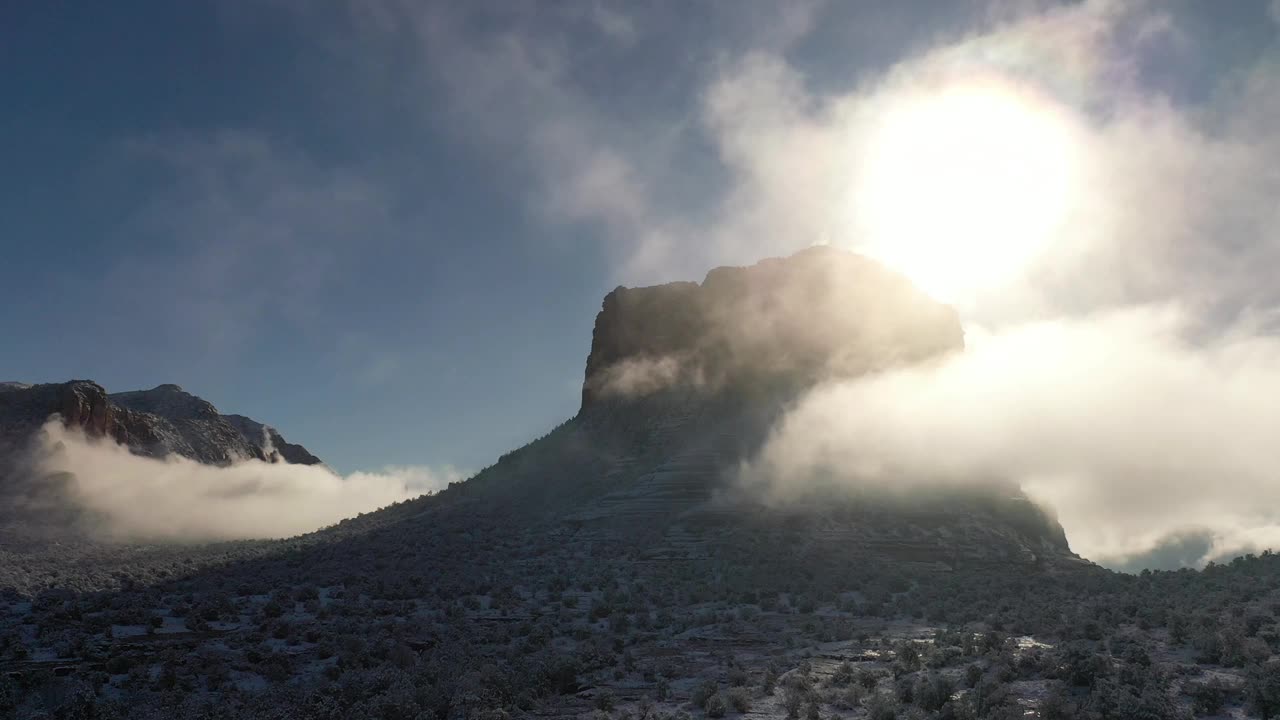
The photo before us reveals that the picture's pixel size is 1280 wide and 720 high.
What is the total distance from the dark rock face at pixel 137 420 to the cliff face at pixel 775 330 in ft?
235

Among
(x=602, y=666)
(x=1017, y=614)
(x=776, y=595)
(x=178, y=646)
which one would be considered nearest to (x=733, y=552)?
(x=776, y=595)

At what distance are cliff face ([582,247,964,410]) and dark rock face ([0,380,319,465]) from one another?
71606 millimetres

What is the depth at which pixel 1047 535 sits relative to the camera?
56.7m

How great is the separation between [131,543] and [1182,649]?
78.7m

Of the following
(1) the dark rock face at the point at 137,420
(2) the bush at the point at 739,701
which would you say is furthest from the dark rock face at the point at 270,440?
(2) the bush at the point at 739,701

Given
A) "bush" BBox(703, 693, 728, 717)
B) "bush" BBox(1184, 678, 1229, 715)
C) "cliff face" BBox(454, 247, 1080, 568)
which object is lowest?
"bush" BBox(703, 693, 728, 717)

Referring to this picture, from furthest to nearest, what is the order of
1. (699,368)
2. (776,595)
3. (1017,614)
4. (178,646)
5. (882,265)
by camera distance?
(882,265) → (699,368) → (776,595) → (1017,614) → (178,646)

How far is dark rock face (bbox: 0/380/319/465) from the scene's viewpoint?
93500 millimetres

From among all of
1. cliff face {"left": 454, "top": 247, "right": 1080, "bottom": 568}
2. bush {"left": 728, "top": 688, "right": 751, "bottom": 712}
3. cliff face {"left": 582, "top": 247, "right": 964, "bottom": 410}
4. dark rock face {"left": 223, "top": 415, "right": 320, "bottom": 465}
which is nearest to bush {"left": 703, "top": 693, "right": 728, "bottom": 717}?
bush {"left": 728, "top": 688, "right": 751, "bottom": 712}

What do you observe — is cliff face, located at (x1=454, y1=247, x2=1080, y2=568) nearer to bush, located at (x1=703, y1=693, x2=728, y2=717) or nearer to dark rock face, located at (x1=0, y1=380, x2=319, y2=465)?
bush, located at (x1=703, y1=693, x2=728, y2=717)

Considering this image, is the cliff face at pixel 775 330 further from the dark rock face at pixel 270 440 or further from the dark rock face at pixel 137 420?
the dark rock face at pixel 270 440

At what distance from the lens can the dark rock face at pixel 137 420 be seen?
307ft

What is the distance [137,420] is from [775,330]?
99.0m

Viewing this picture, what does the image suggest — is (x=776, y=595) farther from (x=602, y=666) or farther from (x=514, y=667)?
(x=514, y=667)
